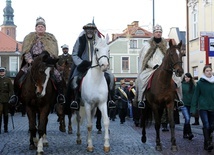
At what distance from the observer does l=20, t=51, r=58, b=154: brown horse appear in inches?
392

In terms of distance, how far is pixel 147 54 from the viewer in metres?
12.3

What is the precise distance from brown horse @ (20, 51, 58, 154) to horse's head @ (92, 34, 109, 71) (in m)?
0.95

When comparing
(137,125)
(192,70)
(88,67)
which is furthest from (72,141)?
(192,70)

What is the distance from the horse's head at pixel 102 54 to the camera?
10.1 meters

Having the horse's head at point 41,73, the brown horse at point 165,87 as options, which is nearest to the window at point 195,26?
the brown horse at point 165,87

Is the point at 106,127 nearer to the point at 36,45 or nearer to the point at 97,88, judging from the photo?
the point at 97,88

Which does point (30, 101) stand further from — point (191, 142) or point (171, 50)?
point (191, 142)

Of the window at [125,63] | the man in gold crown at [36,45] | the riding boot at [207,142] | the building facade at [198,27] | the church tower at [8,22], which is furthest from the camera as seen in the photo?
the church tower at [8,22]

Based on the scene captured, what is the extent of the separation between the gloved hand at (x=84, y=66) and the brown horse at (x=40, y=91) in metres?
1.11

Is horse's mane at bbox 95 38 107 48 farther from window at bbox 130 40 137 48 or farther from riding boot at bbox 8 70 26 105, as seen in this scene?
window at bbox 130 40 137 48

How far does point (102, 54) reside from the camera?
10.2 metres

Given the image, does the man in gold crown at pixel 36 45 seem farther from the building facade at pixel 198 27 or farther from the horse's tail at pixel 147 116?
the building facade at pixel 198 27

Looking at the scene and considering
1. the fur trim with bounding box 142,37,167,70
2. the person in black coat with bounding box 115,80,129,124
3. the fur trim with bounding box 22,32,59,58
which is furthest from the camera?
the person in black coat with bounding box 115,80,129,124

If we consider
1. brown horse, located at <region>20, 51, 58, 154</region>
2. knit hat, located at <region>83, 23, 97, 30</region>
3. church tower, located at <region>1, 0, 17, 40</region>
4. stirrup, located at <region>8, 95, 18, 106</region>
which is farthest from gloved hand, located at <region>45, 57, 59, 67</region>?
church tower, located at <region>1, 0, 17, 40</region>
